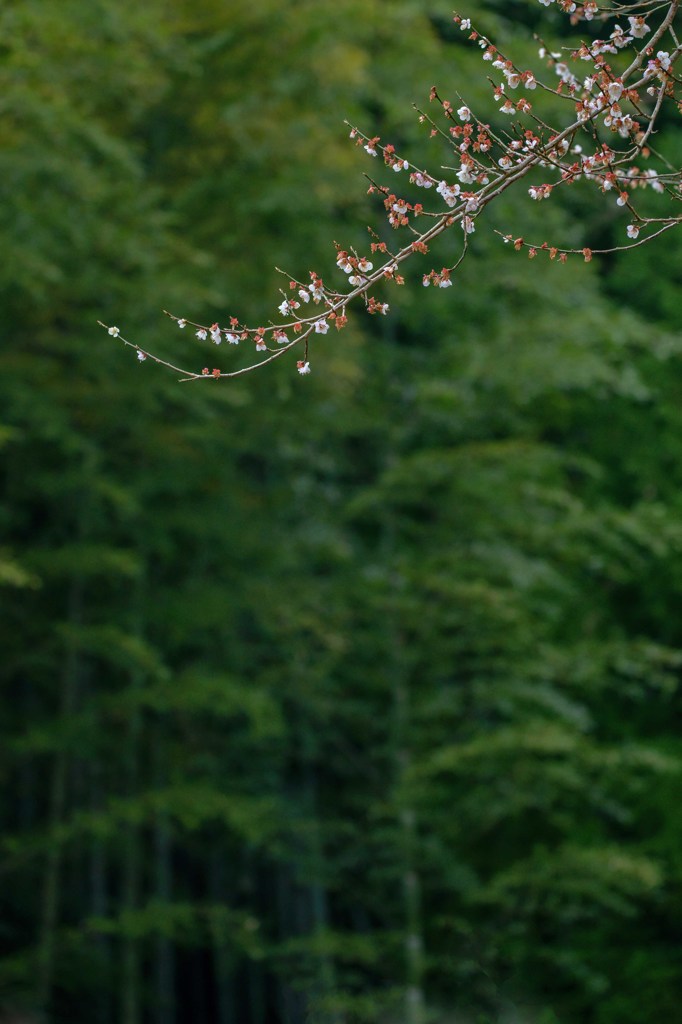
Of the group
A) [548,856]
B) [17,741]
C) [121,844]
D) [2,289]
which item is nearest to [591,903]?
[548,856]

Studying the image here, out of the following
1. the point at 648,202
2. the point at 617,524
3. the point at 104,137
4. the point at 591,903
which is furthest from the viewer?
the point at 648,202

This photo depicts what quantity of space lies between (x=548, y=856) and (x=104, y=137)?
4784mm

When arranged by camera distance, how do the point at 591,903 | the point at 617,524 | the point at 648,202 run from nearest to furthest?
the point at 617,524, the point at 591,903, the point at 648,202

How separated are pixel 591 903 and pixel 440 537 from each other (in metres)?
2.65

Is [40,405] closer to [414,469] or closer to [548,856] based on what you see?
[414,469]

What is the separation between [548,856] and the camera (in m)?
7.57

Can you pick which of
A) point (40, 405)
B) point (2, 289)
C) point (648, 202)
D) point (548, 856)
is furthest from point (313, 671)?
point (648, 202)

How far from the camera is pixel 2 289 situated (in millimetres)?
6262

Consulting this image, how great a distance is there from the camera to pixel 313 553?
25.8ft

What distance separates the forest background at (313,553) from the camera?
22.2 ft

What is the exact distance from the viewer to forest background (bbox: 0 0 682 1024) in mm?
6758

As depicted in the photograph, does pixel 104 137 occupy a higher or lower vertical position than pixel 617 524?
higher

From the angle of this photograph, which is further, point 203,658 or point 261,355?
point 203,658

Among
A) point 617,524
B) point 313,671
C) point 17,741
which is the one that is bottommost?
point 17,741
